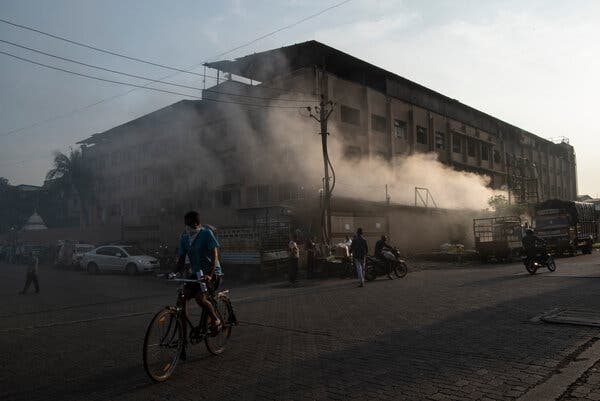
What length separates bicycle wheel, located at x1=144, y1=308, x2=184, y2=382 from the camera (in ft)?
14.6

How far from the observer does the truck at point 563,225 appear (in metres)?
23.0

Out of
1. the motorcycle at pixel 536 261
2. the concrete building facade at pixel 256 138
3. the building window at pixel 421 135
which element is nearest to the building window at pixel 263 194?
the concrete building facade at pixel 256 138

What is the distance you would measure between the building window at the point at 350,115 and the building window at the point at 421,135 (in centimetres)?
810

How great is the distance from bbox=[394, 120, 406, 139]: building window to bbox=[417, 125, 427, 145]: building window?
2056 mm

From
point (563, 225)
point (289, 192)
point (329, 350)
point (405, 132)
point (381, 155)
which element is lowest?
point (329, 350)

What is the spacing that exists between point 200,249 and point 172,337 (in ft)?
3.20

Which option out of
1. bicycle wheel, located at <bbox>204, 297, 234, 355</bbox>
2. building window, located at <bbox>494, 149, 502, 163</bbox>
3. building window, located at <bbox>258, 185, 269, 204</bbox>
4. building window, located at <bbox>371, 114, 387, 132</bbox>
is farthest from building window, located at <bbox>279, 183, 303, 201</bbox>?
building window, located at <bbox>494, 149, 502, 163</bbox>

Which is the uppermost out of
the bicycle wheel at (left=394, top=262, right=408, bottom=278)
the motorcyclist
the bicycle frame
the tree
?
the tree

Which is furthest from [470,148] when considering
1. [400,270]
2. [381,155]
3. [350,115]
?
[400,270]

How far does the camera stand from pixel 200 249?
17.2ft

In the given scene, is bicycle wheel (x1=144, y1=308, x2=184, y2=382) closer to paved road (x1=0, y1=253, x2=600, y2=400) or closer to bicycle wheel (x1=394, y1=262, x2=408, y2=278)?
paved road (x1=0, y1=253, x2=600, y2=400)

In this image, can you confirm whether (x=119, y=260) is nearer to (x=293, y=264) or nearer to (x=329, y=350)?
(x=293, y=264)

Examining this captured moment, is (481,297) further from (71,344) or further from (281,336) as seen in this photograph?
(71,344)

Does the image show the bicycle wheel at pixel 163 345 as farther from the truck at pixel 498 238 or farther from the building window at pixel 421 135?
the building window at pixel 421 135
